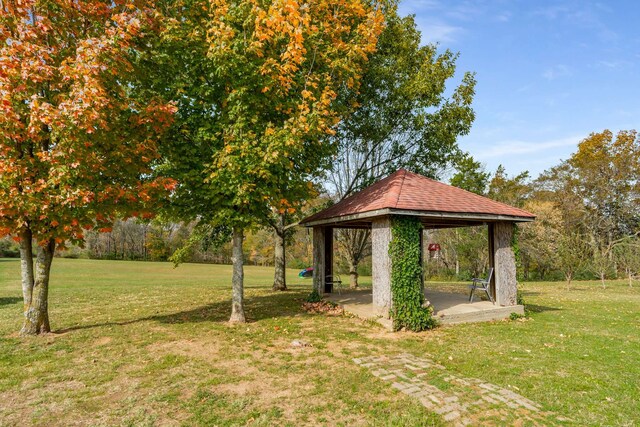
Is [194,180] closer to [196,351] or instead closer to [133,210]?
[133,210]

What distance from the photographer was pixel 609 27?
30.9 ft

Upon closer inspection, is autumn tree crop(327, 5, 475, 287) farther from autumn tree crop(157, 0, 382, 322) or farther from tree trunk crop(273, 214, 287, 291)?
autumn tree crop(157, 0, 382, 322)

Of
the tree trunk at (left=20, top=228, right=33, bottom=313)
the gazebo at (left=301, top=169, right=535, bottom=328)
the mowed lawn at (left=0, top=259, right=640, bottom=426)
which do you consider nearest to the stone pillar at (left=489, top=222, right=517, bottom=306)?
the gazebo at (left=301, top=169, right=535, bottom=328)

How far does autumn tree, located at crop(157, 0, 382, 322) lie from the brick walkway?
4.81 meters

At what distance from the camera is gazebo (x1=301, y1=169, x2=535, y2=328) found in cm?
891

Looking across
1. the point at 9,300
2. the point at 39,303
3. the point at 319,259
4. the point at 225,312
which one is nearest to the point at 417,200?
the point at 319,259

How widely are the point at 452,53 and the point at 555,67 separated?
4356 mm

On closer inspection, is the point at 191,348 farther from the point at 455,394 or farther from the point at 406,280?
the point at 406,280

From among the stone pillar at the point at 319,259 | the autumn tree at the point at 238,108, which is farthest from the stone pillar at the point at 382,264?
the stone pillar at the point at 319,259

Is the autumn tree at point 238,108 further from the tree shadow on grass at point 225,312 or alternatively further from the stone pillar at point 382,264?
the stone pillar at point 382,264

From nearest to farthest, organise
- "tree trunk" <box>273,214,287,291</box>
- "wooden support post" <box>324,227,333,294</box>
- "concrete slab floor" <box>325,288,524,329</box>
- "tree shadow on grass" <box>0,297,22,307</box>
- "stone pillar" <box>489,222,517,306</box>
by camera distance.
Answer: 1. "concrete slab floor" <box>325,288,524,329</box>
2. "stone pillar" <box>489,222,517,306</box>
3. "tree shadow on grass" <box>0,297,22,307</box>
4. "wooden support post" <box>324,227,333,294</box>
5. "tree trunk" <box>273,214,287,291</box>

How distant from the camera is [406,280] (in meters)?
8.70

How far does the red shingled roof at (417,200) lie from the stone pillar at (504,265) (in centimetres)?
66

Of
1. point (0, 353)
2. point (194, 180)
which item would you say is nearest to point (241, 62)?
point (194, 180)
